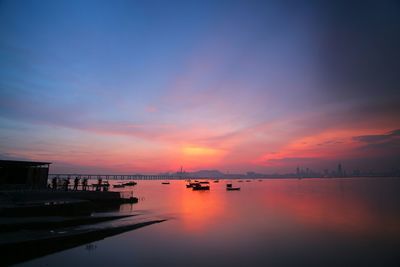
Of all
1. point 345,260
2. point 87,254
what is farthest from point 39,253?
point 345,260

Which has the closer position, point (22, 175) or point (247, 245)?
point (247, 245)

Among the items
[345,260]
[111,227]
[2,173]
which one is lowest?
[345,260]

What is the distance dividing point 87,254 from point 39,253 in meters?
3.21

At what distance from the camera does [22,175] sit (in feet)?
Result: 122

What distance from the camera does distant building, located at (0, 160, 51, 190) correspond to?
112 feet

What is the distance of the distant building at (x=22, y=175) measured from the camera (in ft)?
112

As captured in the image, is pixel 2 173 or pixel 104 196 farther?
pixel 104 196

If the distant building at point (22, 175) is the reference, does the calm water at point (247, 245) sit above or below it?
below

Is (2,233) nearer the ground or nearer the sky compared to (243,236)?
nearer the sky

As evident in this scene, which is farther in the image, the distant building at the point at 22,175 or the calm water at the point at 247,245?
the distant building at the point at 22,175

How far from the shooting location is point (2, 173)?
3591 cm

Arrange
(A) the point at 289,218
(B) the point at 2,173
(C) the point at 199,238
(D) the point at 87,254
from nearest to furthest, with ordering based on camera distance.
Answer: (D) the point at 87,254 → (C) the point at 199,238 → (B) the point at 2,173 → (A) the point at 289,218

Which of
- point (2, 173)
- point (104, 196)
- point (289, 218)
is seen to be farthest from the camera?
point (104, 196)

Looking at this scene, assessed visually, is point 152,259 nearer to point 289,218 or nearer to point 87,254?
point 87,254
